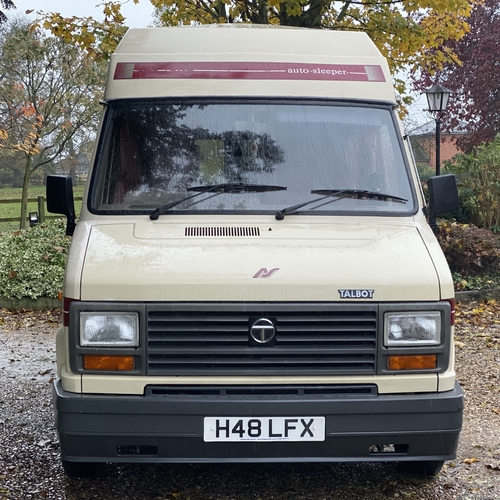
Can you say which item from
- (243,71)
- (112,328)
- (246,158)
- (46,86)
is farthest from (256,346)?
(46,86)

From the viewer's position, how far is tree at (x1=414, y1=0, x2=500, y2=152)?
31250mm

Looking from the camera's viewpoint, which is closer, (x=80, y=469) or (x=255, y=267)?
(x=255, y=267)

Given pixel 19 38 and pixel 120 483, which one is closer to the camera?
pixel 120 483

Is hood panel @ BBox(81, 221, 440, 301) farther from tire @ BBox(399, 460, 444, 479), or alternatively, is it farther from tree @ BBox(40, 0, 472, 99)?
tree @ BBox(40, 0, 472, 99)

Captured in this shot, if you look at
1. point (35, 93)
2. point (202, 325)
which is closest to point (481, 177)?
point (202, 325)

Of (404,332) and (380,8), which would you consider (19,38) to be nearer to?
(380,8)

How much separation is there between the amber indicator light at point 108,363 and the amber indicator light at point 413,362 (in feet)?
4.46

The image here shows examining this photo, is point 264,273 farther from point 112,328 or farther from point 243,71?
point 243,71

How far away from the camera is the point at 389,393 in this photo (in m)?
4.07

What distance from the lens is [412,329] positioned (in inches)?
159

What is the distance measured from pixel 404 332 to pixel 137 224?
5.58 feet

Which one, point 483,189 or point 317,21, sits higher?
point 317,21

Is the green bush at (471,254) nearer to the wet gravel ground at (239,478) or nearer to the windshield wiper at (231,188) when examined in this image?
the wet gravel ground at (239,478)

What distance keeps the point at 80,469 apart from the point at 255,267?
178cm
